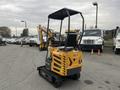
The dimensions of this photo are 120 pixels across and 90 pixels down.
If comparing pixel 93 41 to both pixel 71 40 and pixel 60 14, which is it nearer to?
pixel 60 14

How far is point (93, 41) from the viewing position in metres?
15.7

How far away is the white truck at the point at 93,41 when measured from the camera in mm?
15555

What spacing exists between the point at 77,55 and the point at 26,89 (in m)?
2.04

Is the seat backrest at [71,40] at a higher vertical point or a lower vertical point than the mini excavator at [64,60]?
higher

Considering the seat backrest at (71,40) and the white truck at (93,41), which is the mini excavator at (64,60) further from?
Result: the white truck at (93,41)

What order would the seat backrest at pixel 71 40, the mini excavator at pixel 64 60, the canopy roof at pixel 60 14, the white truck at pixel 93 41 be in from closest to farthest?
1. the mini excavator at pixel 64 60
2. the seat backrest at pixel 71 40
3. the canopy roof at pixel 60 14
4. the white truck at pixel 93 41

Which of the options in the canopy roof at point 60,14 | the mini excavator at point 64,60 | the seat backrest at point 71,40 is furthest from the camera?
the canopy roof at point 60,14

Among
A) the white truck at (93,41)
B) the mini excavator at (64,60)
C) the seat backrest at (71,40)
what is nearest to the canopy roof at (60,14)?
the mini excavator at (64,60)

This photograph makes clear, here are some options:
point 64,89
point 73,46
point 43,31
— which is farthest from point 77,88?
point 43,31

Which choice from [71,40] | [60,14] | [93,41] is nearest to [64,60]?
[71,40]

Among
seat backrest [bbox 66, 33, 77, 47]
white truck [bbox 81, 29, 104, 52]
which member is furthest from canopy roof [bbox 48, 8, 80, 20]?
white truck [bbox 81, 29, 104, 52]

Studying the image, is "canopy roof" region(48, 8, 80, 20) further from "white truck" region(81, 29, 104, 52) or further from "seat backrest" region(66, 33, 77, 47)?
"white truck" region(81, 29, 104, 52)

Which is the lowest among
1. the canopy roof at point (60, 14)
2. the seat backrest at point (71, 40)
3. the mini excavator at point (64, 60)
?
the mini excavator at point (64, 60)

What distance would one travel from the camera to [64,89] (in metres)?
5.91
